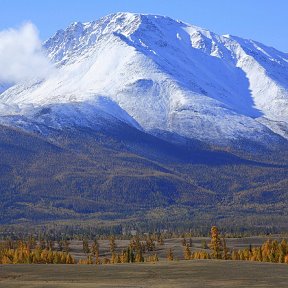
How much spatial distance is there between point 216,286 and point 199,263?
24765mm

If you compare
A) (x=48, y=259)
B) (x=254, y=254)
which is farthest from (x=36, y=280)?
(x=254, y=254)

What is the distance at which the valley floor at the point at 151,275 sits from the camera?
95500 millimetres

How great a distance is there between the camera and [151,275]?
103 meters

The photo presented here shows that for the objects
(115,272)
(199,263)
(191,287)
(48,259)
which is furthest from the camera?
(48,259)

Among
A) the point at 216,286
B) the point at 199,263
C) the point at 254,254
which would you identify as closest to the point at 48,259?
the point at 254,254

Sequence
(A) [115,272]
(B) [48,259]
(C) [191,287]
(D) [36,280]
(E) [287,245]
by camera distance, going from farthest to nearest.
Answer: (E) [287,245]
(B) [48,259]
(A) [115,272]
(D) [36,280]
(C) [191,287]

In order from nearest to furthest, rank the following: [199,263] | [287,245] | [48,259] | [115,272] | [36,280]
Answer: [36,280]
[115,272]
[199,263]
[48,259]
[287,245]

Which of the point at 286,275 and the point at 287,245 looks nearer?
the point at 286,275

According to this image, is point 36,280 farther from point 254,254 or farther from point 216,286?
point 254,254

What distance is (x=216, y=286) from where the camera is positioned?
305 feet

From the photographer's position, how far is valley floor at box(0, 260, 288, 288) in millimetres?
95500

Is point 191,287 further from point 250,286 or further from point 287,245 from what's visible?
point 287,245

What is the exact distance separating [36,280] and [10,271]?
8.90 m

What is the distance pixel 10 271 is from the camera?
354ft
